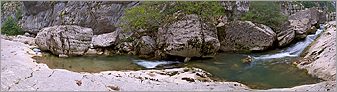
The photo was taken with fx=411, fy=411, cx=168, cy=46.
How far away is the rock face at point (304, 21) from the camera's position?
23.9 meters

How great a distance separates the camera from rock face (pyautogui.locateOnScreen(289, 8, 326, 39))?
23.9 m

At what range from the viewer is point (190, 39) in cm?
1808

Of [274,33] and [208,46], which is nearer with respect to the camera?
[208,46]

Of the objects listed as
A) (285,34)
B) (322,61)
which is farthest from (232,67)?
(285,34)

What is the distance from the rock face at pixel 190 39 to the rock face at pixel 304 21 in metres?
7.40

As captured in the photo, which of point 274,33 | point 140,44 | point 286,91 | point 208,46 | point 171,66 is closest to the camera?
point 286,91

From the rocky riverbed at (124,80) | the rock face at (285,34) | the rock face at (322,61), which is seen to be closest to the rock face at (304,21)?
the rock face at (285,34)

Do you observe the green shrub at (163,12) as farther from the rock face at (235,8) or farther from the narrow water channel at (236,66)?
the rock face at (235,8)

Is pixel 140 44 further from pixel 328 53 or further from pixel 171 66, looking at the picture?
pixel 328 53

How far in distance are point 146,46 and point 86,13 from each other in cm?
1546

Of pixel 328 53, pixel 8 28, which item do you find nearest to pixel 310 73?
pixel 328 53

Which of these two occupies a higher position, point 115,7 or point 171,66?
point 115,7

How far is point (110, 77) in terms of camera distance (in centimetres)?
1290

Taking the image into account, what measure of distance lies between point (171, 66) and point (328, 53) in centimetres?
613
